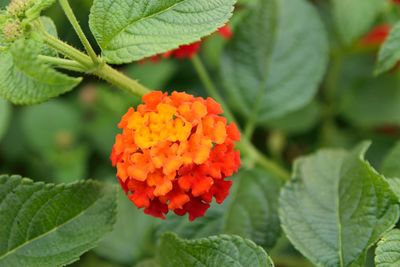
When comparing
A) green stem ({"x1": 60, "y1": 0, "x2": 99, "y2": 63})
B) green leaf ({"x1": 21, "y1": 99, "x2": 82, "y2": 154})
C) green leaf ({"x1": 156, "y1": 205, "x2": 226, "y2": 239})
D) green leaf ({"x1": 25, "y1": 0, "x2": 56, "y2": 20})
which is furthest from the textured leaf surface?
green leaf ({"x1": 21, "y1": 99, "x2": 82, "y2": 154})

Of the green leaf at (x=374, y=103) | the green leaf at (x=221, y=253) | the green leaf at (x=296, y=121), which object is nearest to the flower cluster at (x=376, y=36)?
the green leaf at (x=374, y=103)

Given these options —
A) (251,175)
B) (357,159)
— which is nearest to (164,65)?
A: (251,175)

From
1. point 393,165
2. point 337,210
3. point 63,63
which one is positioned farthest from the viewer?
point 393,165

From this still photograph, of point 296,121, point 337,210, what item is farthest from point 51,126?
point 337,210

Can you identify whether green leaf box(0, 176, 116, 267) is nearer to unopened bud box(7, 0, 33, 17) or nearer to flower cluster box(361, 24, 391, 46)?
unopened bud box(7, 0, 33, 17)

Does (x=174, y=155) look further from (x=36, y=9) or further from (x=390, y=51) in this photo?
(x=390, y=51)

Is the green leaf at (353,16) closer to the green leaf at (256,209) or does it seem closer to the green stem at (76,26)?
the green leaf at (256,209)
